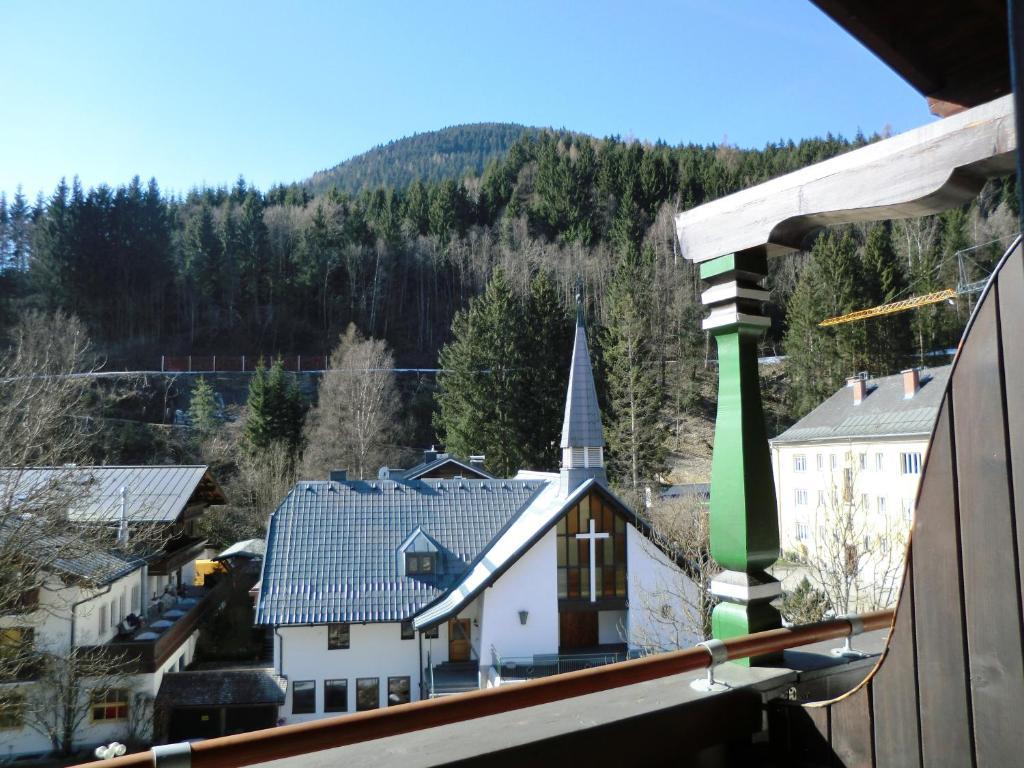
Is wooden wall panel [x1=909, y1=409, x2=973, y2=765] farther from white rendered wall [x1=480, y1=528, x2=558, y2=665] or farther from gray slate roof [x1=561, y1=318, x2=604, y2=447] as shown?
gray slate roof [x1=561, y1=318, x2=604, y2=447]

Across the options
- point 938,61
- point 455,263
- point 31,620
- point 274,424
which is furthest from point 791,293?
point 938,61

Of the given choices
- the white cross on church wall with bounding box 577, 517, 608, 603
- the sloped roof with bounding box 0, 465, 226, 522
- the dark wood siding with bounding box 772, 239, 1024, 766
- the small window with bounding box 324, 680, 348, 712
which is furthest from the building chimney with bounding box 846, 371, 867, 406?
the dark wood siding with bounding box 772, 239, 1024, 766

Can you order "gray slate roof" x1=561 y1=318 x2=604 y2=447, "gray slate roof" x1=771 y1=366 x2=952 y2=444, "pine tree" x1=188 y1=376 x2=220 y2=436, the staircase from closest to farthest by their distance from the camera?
the staircase → "gray slate roof" x1=561 y1=318 x2=604 y2=447 → "gray slate roof" x1=771 y1=366 x2=952 y2=444 → "pine tree" x1=188 y1=376 x2=220 y2=436

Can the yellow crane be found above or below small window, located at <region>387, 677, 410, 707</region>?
above

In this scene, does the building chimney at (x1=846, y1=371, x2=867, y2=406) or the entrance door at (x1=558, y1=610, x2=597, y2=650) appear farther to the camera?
the building chimney at (x1=846, y1=371, x2=867, y2=406)

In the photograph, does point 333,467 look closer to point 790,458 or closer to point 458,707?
point 790,458

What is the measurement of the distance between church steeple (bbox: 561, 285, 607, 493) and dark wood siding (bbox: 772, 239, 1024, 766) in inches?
639

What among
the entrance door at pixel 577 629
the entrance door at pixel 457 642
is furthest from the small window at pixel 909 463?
the entrance door at pixel 457 642

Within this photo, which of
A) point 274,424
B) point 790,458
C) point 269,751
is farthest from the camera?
point 274,424

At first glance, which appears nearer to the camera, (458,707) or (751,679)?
(458,707)

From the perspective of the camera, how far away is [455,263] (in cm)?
5300

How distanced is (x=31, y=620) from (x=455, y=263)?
42.2 meters

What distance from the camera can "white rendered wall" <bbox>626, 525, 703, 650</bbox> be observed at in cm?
1570

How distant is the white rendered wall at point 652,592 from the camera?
15703 millimetres
